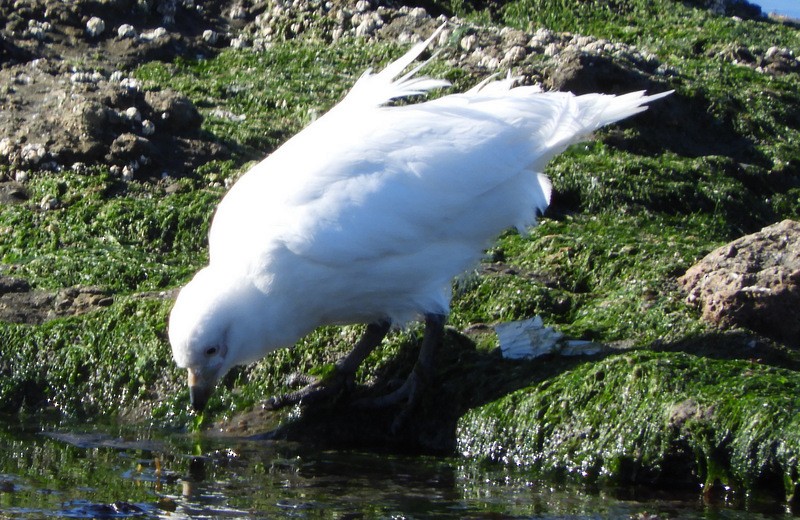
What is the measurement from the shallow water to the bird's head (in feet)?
1.50

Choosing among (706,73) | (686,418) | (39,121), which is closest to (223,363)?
(686,418)

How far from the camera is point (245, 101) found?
10461 millimetres

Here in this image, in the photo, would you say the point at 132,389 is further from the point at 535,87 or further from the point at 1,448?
the point at 535,87

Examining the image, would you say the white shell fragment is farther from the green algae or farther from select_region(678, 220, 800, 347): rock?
select_region(678, 220, 800, 347): rock

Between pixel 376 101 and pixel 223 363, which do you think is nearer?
pixel 223 363

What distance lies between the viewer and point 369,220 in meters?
6.18

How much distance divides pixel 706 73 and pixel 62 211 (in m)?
6.43

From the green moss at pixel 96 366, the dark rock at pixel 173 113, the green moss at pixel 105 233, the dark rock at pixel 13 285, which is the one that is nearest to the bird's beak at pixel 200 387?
the green moss at pixel 96 366

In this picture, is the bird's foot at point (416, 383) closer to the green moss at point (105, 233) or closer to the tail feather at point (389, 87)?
the tail feather at point (389, 87)

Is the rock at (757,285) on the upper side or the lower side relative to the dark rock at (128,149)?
lower

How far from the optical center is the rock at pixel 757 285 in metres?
6.27

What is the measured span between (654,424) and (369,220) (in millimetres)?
1872

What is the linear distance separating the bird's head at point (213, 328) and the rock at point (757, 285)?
2.58 m

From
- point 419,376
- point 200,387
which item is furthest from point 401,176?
point 200,387
